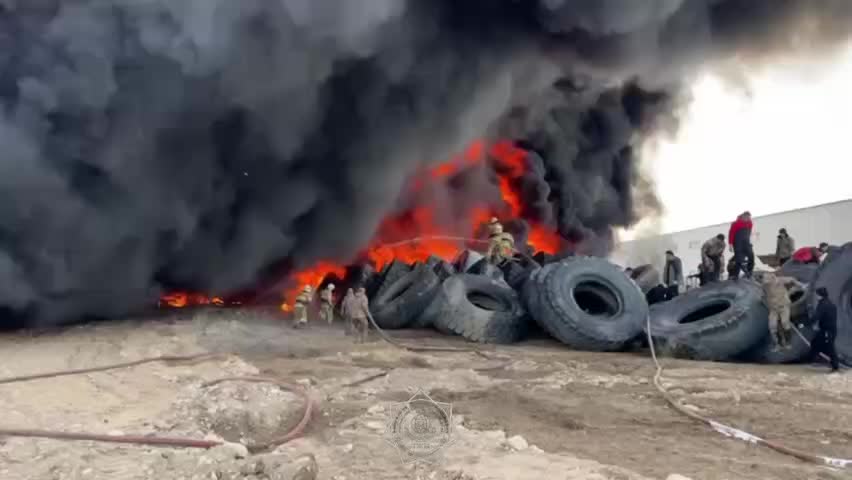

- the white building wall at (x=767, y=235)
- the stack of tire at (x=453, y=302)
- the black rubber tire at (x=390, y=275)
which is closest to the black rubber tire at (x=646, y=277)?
the stack of tire at (x=453, y=302)

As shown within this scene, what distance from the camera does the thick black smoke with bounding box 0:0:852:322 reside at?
10039mm

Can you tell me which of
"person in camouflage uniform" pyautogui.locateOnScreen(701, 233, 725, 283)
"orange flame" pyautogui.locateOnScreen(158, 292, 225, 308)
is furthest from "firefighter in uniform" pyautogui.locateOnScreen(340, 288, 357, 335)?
"person in camouflage uniform" pyautogui.locateOnScreen(701, 233, 725, 283)

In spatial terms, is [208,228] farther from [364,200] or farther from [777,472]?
[777,472]

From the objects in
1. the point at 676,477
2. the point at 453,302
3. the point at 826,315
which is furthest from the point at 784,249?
the point at 676,477

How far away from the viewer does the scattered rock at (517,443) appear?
195 inches

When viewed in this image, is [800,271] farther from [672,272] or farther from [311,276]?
[311,276]

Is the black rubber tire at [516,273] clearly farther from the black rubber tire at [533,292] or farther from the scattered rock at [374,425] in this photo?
the scattered rock at [374,425]

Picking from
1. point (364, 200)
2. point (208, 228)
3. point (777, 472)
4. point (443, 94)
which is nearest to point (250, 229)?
point (208, 228)

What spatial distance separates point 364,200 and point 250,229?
345 centimetres

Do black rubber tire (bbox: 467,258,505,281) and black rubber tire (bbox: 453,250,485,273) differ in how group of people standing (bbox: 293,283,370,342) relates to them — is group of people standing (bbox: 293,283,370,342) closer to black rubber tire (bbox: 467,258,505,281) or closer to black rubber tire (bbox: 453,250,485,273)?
black rubber tire (bbox: 467,258,505,281)

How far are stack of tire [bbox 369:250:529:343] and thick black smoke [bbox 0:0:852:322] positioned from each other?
299 cm

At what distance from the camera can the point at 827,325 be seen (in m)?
8.72

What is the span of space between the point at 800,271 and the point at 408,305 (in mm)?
7169

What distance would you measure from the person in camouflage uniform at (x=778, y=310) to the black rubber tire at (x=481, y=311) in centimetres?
386
